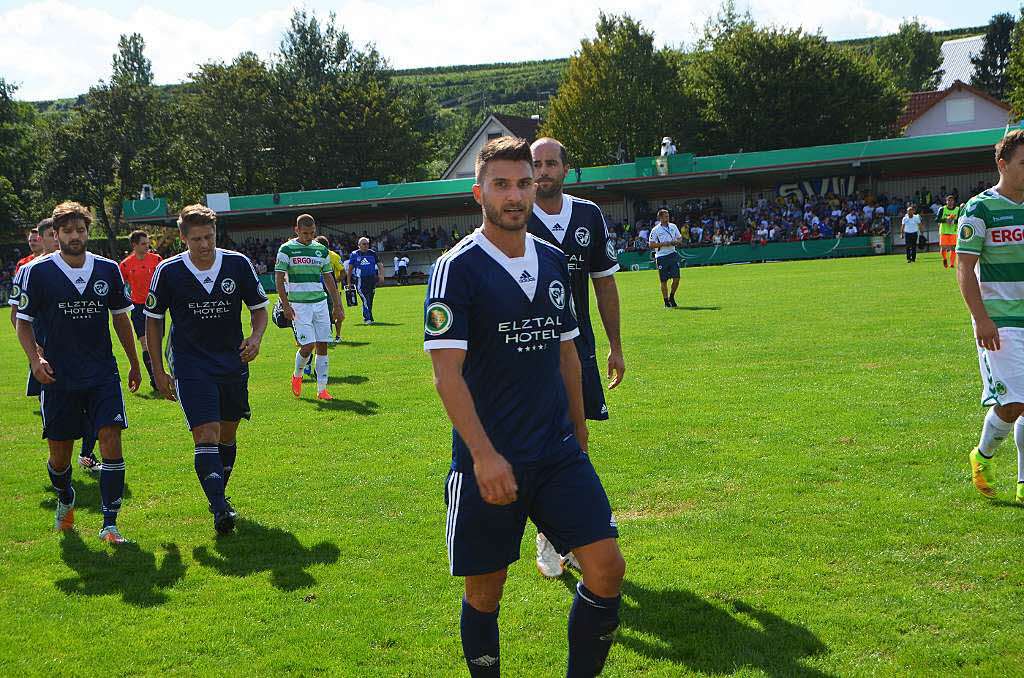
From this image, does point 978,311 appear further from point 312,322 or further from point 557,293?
point 312,322

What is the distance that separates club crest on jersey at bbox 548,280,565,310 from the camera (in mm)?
3533

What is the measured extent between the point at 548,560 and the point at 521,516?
2.10 metres

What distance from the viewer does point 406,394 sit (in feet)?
39.6

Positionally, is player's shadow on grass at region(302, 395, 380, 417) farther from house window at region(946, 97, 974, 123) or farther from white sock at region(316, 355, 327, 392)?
house window at region(946, 97, 974, 123)

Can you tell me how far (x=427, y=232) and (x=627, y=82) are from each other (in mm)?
19554

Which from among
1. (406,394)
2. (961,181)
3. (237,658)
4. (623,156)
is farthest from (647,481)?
(623,156)

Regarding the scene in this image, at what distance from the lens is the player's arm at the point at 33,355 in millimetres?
6496

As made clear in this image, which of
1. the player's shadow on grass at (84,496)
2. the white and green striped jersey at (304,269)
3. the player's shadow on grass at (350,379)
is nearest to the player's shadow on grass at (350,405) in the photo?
the player's shadow on grass at (350,379)

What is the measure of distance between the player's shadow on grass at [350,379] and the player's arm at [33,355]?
262 inches

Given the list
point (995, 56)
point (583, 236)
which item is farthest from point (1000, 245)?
point (995, 56)

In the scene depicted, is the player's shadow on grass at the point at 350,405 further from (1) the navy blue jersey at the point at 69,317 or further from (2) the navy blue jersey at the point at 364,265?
(2) the navy blue jersey at the point at 364,265

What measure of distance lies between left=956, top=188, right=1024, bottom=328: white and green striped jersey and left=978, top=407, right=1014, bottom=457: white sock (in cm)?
68

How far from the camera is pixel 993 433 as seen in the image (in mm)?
6109

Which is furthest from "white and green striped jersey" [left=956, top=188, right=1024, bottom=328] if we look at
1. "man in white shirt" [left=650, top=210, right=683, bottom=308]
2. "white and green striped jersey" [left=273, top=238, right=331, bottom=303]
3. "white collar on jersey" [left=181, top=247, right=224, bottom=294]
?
"man in white shirt" [left=650, top=210, right=683, bottom=308]
